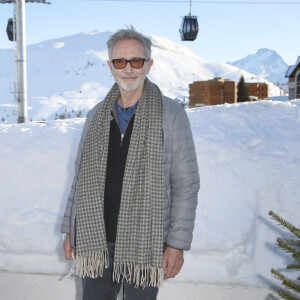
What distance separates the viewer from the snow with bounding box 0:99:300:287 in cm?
329

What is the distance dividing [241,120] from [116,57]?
3139mm

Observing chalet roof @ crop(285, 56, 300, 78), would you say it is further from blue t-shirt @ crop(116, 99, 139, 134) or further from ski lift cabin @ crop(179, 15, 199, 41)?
blue t-shirt @ crop(116, 99, 139, 134)

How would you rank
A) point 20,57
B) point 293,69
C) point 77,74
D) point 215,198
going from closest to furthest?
point 215,198
point 20,57
point 293,69
point 77,74

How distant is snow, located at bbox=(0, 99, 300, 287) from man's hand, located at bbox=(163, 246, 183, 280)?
44.2 inches

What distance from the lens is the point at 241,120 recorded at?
5094mm

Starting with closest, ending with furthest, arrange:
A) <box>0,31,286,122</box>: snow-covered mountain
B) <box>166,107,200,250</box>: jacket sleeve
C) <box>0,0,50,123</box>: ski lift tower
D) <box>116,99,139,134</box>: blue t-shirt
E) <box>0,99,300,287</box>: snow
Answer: <box>166,107,200,250</box>: jacket sleeve < <box>116,99,139,134</box>: blue t-shirt < <box>0,99,300,287</box>: snow < <box>0,0,50,123</box>: ski lift tower < <box>0,31,286,122</box>: snow-covered mountain

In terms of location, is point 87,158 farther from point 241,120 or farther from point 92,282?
point 241,120

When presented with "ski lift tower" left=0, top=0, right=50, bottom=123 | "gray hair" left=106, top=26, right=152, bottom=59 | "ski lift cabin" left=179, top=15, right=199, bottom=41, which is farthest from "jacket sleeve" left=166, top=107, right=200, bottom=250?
"ski lift cabin" left=179, top=15, right=199, bottom=41

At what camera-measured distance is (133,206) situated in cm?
221

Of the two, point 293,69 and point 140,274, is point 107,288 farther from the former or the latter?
point 293,69

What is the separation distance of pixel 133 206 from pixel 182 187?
0.98 ft

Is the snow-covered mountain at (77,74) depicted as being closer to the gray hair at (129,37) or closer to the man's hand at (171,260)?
the gray hair at (129,37)

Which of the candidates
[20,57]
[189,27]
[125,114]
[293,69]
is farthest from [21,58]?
[293,69]

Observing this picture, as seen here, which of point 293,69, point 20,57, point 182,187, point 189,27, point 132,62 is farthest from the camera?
point 293,69
